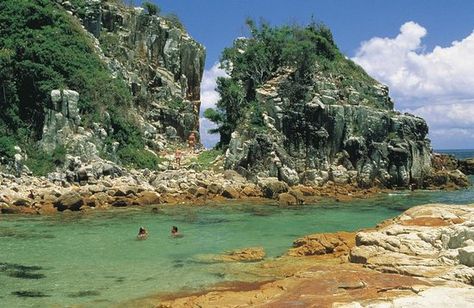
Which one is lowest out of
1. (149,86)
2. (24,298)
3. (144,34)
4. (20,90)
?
(24,298)

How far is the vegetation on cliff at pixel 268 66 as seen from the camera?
206 feet

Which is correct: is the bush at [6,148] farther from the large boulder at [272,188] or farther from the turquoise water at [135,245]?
the large boulder at [272,188]

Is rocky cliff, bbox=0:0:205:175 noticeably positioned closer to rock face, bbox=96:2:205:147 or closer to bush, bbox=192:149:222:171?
rock face, bbox=96:2:205:147

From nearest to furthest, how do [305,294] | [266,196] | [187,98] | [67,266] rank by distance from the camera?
[305,294], [67,266], [266,196], [187,98]

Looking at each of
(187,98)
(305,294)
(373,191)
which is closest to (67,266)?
(305,294)

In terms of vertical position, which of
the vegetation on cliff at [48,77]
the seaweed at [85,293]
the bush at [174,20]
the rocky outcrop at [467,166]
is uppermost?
the bush at [174,20]

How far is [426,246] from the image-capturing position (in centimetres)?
1838

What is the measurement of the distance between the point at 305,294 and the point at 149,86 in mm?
66756

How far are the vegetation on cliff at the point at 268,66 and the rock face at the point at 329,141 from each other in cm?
177

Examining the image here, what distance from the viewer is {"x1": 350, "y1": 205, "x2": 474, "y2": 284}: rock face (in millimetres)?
15414

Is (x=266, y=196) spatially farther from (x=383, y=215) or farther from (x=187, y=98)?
(x=187, y=98)

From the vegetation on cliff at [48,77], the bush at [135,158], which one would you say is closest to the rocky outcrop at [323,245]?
the vegetation on cliff at [48,77]

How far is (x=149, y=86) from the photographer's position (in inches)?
3063

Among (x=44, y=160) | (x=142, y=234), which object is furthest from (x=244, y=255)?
(x=44, y=160)
